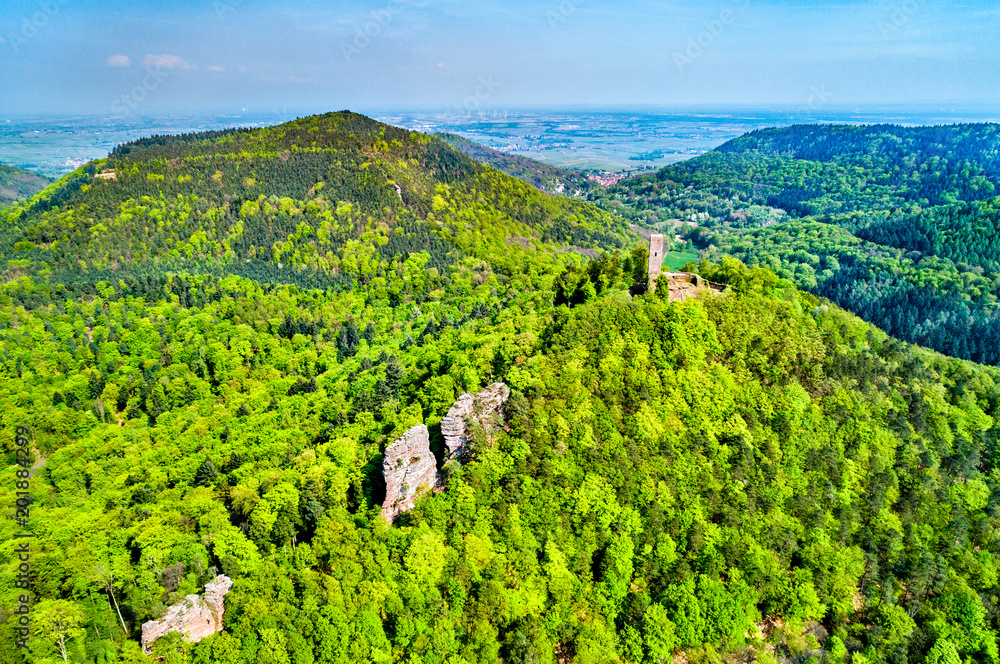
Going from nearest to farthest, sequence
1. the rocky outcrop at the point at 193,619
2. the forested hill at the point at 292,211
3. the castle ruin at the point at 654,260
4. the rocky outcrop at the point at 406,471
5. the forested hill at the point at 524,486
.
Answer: the rocky outcrop at the point at 193,619 → the forested hill at the point at 524,486 → the rocky outcrop at the point at 406,471 → the castle ruin at the point at 654,260 → the forested hill at the point at 292,211

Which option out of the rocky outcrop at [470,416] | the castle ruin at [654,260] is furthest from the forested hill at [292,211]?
the rocky outcrop at [470,416]

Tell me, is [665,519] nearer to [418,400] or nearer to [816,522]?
[816,522]

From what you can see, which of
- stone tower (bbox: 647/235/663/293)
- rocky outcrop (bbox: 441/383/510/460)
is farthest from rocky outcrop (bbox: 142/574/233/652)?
stone tower (bbox: 647/235/663/293)

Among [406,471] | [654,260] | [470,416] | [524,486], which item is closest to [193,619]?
[406,471]

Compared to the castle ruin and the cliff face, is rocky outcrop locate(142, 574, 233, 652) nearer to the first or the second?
the cliff face

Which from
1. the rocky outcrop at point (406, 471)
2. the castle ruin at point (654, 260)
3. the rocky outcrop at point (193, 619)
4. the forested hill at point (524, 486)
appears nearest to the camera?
the rocky outcrop at point (193, 619)

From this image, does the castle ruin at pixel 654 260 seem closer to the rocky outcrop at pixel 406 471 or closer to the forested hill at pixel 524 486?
the forested hill at pixel 524 486
